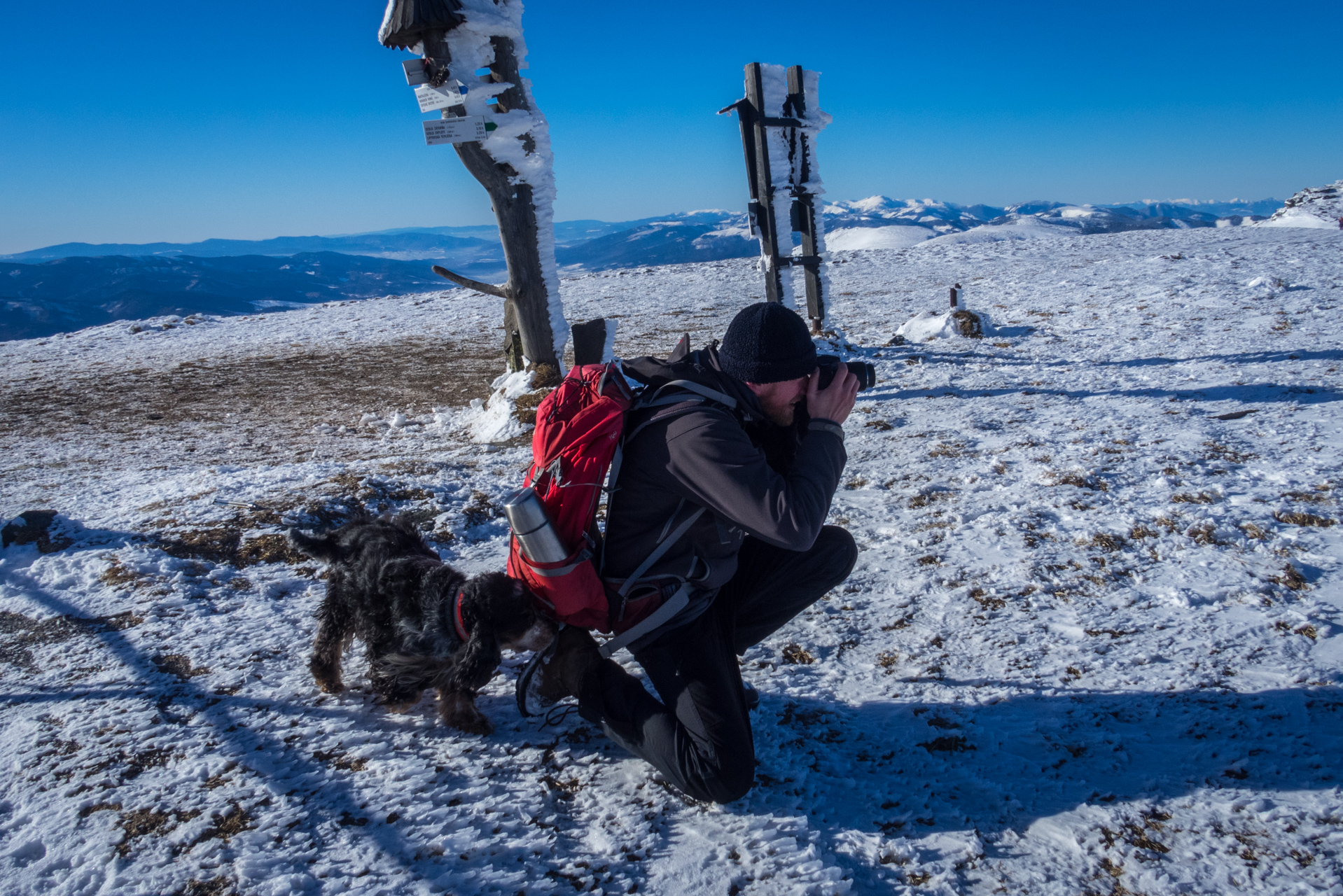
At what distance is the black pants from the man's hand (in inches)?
23.1

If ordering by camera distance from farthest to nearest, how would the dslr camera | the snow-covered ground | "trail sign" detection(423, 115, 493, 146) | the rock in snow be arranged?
the rock in snow < "trail sign" detection(423, 115, 493, 146) < the dslr camera < the snow-covered ground

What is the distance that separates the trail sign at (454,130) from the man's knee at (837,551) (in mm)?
4484

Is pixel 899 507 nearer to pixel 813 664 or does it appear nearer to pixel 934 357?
pixel 813 664

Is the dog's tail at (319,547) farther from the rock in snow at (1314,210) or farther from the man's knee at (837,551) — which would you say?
the rock in snow at (1314,210)

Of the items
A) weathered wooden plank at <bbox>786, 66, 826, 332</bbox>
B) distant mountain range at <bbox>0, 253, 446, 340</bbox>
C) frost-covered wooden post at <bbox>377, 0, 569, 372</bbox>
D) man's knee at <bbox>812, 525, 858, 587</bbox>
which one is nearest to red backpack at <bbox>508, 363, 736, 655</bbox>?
man's knee at <bbox>812, 525, 858, 587</bbox>

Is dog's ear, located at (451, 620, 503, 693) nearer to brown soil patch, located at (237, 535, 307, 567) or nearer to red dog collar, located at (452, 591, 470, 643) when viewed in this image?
red dog collar, located at (452, 591, 470, 643)

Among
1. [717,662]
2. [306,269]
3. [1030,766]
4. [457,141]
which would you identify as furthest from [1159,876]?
[306,269]

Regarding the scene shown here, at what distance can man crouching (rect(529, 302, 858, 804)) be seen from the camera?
1.93 m

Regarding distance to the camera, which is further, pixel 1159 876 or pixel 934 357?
pixel 934 357

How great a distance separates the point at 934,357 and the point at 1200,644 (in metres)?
5.53

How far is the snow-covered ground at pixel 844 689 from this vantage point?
1.78 meters

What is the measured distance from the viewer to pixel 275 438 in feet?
19.9

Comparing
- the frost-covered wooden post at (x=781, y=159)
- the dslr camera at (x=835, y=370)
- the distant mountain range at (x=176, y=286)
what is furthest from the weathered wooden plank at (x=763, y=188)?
the distant mountain range at (x=176, y=286)

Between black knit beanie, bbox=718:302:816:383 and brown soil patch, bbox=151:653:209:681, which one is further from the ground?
black knit beanie, bbox=718:302:816:383
